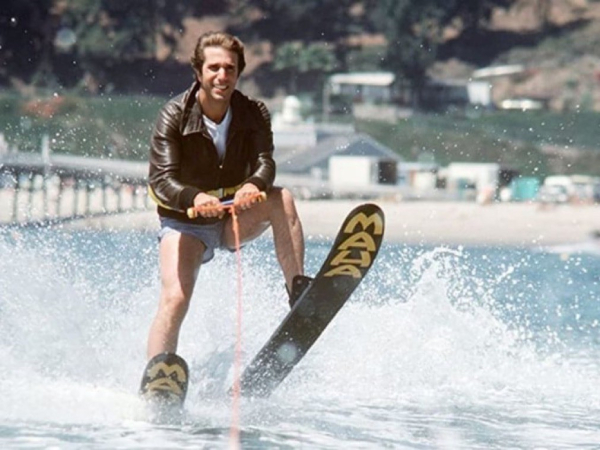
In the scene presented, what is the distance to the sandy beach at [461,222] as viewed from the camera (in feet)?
157

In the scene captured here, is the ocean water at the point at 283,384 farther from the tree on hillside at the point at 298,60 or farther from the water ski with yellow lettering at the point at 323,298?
the tree on hillside at the point at 298,60

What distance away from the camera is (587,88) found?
281 feet

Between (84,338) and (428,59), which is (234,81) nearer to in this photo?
(84,338)

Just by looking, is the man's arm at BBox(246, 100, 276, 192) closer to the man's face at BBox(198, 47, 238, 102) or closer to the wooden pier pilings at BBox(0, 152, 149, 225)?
the man's face at BBox(198, 47, 238, 102)

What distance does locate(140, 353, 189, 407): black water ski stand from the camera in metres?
6.37

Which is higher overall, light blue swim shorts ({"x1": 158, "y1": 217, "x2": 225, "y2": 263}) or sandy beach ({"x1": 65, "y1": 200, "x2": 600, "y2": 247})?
sandy beach ({"x1": 65, "y1": 200, "x2": 600, "y2": 247})

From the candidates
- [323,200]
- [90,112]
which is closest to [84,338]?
[323,200]

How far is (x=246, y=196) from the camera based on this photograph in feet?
20.9

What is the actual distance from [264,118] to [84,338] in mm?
1782

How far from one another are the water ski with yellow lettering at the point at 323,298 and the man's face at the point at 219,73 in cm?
80

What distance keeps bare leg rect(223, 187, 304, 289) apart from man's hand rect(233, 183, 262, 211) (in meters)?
0.21

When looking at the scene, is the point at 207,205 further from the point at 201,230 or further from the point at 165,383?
the point at 165,383

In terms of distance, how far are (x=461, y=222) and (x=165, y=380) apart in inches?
1840

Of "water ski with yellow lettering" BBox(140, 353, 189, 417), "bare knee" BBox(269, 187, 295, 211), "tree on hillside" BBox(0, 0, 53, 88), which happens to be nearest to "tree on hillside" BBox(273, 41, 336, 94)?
"tree on hillside" BBox(0, 0, 53, 88)
